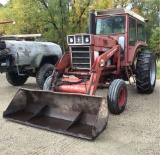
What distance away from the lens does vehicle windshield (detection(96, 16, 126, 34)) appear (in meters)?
6.48

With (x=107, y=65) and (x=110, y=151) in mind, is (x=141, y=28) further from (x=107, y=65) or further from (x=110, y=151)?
(x=110, y=151)

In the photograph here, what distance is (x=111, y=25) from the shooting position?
6605 mm

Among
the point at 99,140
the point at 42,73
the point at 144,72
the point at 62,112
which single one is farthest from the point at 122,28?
the point at 99,140

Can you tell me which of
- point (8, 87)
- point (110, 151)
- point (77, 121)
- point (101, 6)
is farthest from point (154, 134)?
point (101, 6)

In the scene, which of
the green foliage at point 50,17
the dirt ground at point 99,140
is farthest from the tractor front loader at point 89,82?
the green foliage at point 50,17

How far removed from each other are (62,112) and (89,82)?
808mm

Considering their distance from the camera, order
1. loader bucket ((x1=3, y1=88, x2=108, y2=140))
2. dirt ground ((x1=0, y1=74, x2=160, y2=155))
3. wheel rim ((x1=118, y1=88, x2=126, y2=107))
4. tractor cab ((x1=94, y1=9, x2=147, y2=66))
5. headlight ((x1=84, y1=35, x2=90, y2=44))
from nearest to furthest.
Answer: dirt ground ((x1=0, y1=74, x2=160, y2=155))
loader bucket ((x1=3, y1=88, x2=108, y2=140))
headlight ((x1=84, y1=35, x2=90, y2=44))
wheel rim ((x1=118, y1=88, x2=126, y2=107))
tractor cab ((x1=94, y1=9, x2=147, y2=66))

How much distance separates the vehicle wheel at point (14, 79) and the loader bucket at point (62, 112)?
367 centimetres

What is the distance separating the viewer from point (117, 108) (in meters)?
5.09

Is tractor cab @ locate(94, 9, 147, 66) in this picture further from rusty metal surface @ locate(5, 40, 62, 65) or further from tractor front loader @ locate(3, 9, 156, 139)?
rusty metal surface @ locate(5, 40, 62, 65)

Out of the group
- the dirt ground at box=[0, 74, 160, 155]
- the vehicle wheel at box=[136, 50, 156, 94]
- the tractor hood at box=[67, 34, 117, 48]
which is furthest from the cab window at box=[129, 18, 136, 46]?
the dirt ground at box=[0, 74, 160, 155]

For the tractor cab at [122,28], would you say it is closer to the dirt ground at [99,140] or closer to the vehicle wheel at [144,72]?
the vehicle wheel at [144,72]

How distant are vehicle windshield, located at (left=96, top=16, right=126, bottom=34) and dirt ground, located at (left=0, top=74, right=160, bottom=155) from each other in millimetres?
2334

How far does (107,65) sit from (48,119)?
1.98 metres
